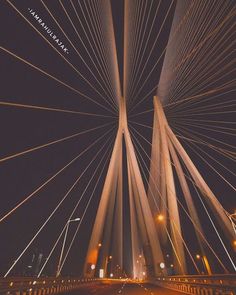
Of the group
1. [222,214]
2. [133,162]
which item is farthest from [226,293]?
[133,162]

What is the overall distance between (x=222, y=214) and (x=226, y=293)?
30.2 feet

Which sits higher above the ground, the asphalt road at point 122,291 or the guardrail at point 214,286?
the asphalt road at point 122,291

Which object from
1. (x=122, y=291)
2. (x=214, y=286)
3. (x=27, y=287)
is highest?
(x=122, y=291)

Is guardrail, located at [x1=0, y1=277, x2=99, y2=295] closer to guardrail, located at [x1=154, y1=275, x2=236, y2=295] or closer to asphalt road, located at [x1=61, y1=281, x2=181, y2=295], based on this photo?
asphalt road, located at [x1=61, y1=281, x2=181, y2=295]

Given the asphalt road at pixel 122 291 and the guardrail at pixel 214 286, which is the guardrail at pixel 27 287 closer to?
the asphalt road at pixel 122 291

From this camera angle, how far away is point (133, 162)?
2834 centimetres

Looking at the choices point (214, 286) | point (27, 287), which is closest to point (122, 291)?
point (27, 287)

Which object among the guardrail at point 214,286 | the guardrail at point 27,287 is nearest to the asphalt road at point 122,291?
the guardrail at point 214,286

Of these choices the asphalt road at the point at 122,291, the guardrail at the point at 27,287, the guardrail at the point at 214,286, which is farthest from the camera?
the asphalt road at the point at 122,291

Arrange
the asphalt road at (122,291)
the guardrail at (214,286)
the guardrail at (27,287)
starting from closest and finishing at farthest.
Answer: the guardrail at (214,286), the guardrail at (27,287), the asphalt road at (122,291)

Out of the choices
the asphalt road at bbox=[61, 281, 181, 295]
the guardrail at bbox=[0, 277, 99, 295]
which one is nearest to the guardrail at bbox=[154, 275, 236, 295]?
the asphalt road at bbox=[61, 281, 181, 295]

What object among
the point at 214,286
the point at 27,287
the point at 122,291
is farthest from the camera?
the point at 122,291

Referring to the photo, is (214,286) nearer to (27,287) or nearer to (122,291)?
(122,291)

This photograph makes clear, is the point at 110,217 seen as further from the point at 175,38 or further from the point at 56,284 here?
the point at 175,38
